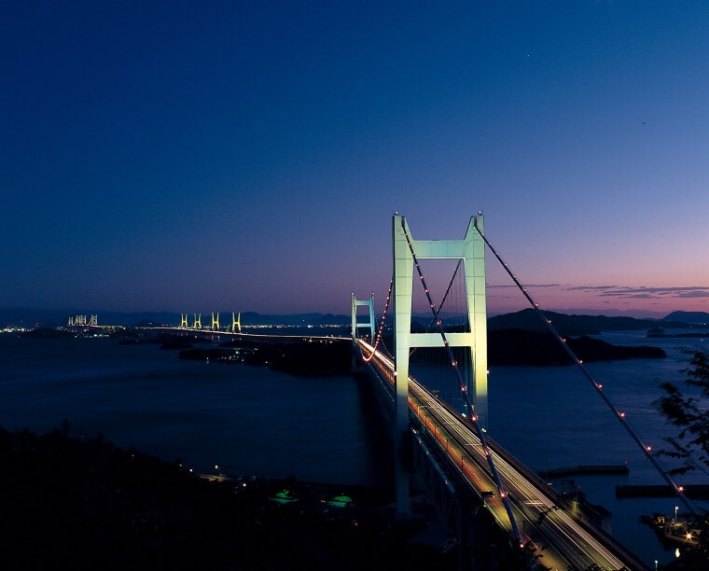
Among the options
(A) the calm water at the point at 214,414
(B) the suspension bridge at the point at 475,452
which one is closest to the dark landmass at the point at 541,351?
(A) the calm water at the point at 214,414

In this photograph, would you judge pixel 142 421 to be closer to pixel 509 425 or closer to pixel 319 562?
pixel 509 425

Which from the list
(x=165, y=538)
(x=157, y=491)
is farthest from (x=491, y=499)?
(x=157, y=491)

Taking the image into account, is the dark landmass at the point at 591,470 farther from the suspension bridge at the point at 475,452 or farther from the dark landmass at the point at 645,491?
the suspension bridge at the point at 475,452

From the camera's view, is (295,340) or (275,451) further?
(295,340)

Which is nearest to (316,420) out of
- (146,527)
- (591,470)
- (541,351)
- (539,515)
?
(591,470)

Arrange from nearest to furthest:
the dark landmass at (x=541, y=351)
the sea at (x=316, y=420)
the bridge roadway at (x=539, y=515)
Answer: the bridge roadway at (x=539, y=515)
the sea at (x=316, y=420)
the dark landmass at (x=541, y=351)

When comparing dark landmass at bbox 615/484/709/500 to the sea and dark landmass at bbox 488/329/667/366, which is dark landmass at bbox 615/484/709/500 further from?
dark landmass at bbox 488/329/667/366
